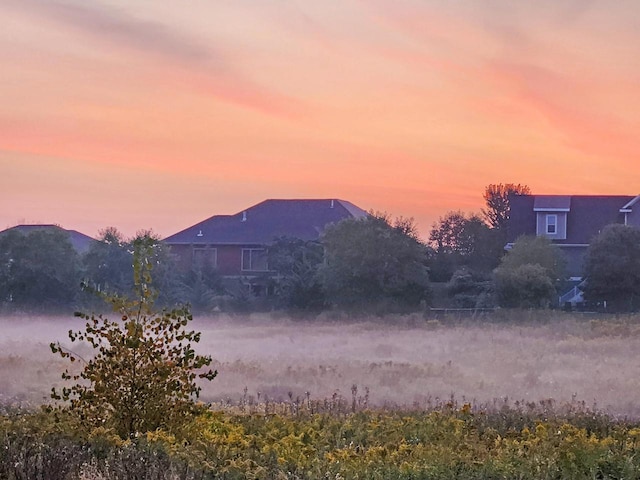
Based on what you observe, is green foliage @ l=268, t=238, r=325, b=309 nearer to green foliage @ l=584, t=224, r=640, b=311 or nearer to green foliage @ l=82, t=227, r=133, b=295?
green foliage @ l=82, t=227, r=133, b=295

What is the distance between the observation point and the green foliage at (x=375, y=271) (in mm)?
42156

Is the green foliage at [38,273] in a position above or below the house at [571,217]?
below

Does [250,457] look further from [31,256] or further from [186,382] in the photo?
[31,256]

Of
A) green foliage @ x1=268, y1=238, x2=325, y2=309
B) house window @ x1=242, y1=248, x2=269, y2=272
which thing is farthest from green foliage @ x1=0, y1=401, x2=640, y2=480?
house window @ x1=242, y1=248, x2=269, y2=272

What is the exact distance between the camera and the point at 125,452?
732cm

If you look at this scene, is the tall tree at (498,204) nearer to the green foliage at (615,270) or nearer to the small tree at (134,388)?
the green foliage at (615,270)

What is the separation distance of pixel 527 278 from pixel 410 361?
19.0 metres

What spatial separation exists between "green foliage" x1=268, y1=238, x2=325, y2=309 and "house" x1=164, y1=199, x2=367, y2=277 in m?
5.42

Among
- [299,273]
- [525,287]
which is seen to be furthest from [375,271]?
[525,287]

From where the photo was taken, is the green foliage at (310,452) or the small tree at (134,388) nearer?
the green foliage at (310,452)

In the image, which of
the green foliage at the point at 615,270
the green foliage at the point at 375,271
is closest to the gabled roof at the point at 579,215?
the green foliage at the point at 615,270

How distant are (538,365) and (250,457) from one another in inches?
532

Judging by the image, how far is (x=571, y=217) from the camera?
51.3m

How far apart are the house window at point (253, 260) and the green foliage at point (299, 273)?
6.28 m
